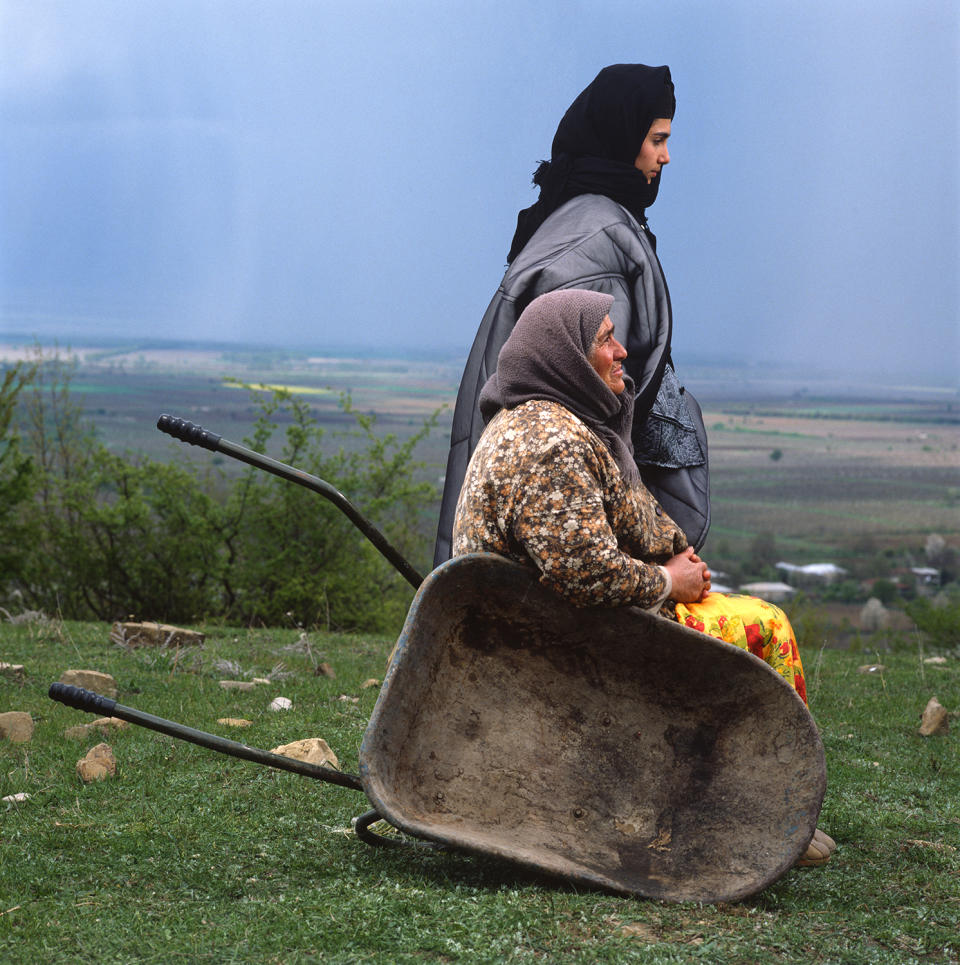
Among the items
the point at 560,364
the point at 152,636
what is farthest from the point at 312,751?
the point at 152,636

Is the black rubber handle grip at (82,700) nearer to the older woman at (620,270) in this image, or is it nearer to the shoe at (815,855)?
the older woman at (620,270)

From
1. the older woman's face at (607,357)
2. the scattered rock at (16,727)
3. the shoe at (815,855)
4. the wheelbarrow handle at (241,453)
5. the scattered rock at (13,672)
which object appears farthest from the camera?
the scattered rock at (13,672)

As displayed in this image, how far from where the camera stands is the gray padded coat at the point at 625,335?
3.93 m

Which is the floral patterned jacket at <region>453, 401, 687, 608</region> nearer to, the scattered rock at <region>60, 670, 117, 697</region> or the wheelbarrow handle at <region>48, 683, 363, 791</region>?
the wheelbarrow handle at <region>48, 683, 363, 791</region>

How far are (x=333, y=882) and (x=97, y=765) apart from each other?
53.1 inches

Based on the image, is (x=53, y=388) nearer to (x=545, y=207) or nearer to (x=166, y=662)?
(x=166, y=662)

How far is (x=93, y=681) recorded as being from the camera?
5023 millimetres

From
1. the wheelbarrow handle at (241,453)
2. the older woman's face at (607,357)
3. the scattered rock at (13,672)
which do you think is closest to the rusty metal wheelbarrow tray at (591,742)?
the wheelbarrow handle at (241,453)

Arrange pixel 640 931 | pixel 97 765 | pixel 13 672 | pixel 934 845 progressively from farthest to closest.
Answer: pixel 13 672
pixel 97 765
pixel 934 845
pixel 640 931

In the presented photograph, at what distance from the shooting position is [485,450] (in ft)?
9.73

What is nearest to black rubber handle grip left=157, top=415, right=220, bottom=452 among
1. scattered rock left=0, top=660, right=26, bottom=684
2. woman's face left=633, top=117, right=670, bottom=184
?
woman's face left=633, top=117, right=670, bottom=184

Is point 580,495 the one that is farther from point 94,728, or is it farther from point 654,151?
point 94,728

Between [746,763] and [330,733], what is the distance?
6.91 ft

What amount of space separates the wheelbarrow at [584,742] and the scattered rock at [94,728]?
1663mm
